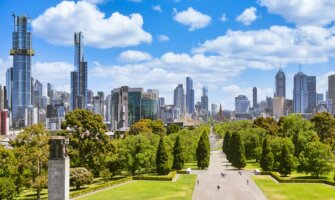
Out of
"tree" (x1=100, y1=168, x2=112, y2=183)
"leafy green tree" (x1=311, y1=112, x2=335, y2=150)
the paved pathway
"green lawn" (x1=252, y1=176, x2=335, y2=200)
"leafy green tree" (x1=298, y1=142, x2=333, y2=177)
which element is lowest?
the paved pathway

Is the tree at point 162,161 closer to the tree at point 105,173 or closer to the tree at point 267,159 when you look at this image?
the tree at point 105,173

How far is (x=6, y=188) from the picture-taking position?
48125 mm

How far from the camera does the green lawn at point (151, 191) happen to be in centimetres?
5394

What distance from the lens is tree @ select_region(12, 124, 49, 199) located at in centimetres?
5150

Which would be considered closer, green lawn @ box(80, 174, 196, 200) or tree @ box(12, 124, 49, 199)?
tree @ box(12, 124, 49, 199)

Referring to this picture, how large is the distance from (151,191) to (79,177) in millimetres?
9803

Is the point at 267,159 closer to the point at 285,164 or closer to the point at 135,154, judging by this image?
the point at 285,164

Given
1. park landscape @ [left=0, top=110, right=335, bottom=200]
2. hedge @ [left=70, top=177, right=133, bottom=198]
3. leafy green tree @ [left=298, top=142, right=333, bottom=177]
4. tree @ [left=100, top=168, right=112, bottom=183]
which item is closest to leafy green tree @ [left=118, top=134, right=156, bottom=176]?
park landscape @ [left=0, top=110, right=335, bottom=200]

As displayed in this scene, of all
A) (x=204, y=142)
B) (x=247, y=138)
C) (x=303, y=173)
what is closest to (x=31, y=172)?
(x=204, y=142)

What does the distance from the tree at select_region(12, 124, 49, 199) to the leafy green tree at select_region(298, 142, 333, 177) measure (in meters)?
40.4

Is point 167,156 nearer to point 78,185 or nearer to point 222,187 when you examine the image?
point 222,187

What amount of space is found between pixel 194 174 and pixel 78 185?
2556 cm

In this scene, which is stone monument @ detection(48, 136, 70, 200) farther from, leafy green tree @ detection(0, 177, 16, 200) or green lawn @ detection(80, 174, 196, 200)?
green lawn @ detection(80, 174, 196, 200)

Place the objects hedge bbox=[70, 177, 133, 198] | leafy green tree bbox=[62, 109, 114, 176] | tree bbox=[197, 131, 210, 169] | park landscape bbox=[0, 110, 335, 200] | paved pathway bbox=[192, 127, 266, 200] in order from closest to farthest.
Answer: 1. park landscape bbox=[0, 110, 335, 200]
2. hedge bbox=[70, 177, 133, 198]
3. paved pathway bbox=[192, 127, 266, 200]
4. leafy green tree bbox=[62, 109, 114, 176]
5. tree bbox=[197, 131, 210, 169]
